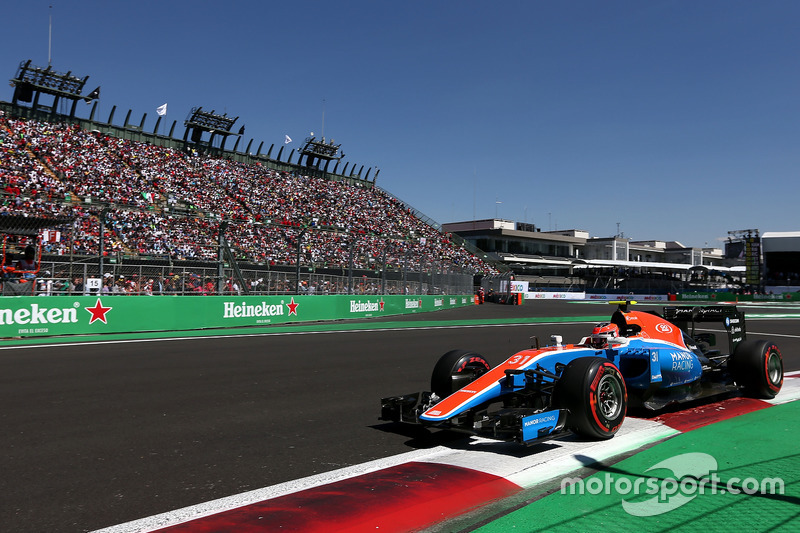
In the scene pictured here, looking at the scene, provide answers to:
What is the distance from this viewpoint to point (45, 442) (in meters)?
5.38

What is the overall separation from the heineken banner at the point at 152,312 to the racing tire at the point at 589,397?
→ 13779 mm

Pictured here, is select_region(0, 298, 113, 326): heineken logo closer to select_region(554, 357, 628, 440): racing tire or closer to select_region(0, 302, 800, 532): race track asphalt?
select_region(0, 302, 800, 532): race track asphalt

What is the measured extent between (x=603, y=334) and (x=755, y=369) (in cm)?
239

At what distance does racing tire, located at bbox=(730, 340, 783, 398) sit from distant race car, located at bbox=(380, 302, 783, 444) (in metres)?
0.01

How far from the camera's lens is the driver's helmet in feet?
20.8

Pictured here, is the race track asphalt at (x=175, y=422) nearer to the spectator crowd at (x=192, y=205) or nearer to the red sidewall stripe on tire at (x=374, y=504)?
the red sidewall stripe on tire at (x=374, y=504)

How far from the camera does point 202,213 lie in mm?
32750

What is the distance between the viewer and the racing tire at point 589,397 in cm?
519

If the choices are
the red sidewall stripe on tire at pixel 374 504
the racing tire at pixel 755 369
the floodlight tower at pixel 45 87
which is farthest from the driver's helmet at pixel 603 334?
the floodlight tower at pixel 45 87

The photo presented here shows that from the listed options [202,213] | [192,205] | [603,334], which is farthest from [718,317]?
[192,205]

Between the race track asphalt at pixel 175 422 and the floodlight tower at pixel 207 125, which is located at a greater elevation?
the floodlight tower at pixel 207 125

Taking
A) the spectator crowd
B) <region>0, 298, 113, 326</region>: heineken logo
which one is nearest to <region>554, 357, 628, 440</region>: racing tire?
<region>0, 298, 113, 326</region>: heineken logo

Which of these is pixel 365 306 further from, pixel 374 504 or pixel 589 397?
pixel 374 504

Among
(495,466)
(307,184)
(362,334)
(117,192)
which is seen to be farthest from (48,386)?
(307,184)
